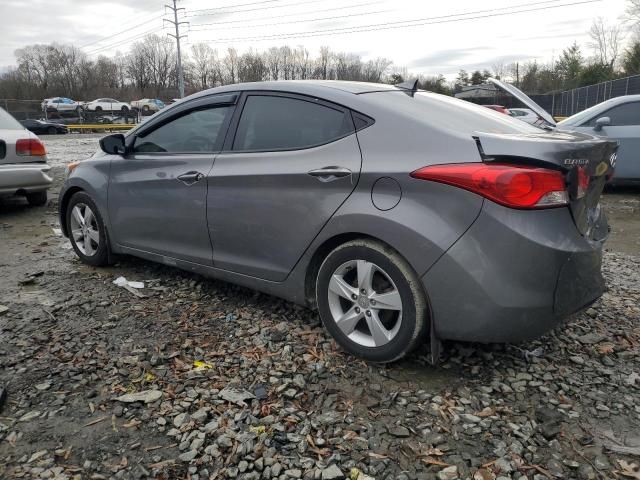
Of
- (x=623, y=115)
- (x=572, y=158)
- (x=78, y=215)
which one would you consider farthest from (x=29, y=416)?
(x=623, y=115)

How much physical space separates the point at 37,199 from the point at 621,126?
906cm

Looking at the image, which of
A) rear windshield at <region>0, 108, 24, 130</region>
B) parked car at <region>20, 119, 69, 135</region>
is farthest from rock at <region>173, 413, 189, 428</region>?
parked car at <region>20, 119, 69, 135</region>

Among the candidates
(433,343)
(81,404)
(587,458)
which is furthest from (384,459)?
(81,404)

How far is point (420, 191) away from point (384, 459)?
125cm

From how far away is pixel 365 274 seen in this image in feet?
9.12

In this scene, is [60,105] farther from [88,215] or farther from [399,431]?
[399,431]

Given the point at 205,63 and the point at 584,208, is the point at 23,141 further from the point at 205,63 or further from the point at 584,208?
the point at 205,63

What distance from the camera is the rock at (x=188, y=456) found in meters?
2.20

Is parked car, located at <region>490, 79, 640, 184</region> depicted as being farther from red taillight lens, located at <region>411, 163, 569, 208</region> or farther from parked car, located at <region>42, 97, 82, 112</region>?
parked car, located at <region>42, 97, 82, 112</region>

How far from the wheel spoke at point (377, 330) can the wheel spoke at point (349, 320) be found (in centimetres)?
9

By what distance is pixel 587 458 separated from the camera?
2.18 meters

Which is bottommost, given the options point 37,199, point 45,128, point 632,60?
point 37,199

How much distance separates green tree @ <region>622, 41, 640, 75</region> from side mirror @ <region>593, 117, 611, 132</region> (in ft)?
125

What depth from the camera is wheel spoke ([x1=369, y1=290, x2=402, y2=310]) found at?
268 cm
